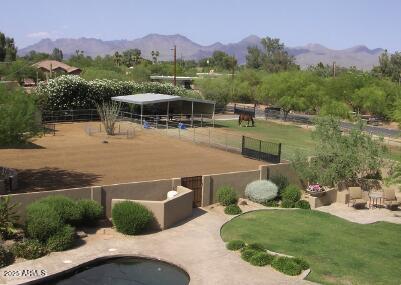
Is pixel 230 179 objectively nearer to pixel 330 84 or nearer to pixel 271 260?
pixel 271 260

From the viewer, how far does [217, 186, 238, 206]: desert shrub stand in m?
23.1

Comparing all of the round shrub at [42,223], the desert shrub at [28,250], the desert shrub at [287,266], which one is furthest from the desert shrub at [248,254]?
the desert shrub at [28,250]

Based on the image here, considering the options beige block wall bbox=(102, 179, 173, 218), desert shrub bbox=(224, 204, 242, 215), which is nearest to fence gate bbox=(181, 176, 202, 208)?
beige block wall bbox=(102, 179, 173, 218)

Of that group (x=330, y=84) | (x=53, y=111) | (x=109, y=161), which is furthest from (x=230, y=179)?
(x=330, y=84)

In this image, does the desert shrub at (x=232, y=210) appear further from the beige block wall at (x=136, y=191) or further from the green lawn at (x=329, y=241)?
the beige block wall at (x=136, y=191)

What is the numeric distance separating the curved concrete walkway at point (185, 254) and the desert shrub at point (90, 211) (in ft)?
1.90

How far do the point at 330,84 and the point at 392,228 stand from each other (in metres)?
50.0

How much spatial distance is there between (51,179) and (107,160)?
6.21 meters

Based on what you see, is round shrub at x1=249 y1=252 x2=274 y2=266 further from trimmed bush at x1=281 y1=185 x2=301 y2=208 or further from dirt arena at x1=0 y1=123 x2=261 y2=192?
dirt arena at x1=0 y1=123 x2=261 y2=192

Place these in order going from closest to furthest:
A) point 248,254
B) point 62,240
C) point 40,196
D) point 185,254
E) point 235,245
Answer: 1. point 248,254
2. point 62,240
3. point 185,254
4. point 235,245
5. point 40,196

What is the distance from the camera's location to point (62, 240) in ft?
55.3

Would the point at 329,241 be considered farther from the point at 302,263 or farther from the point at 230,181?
the point at 230,181

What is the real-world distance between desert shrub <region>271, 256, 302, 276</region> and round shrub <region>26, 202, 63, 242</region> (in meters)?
7.00

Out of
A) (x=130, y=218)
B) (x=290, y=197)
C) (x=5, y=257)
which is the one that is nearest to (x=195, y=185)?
(x=290, y=197)
